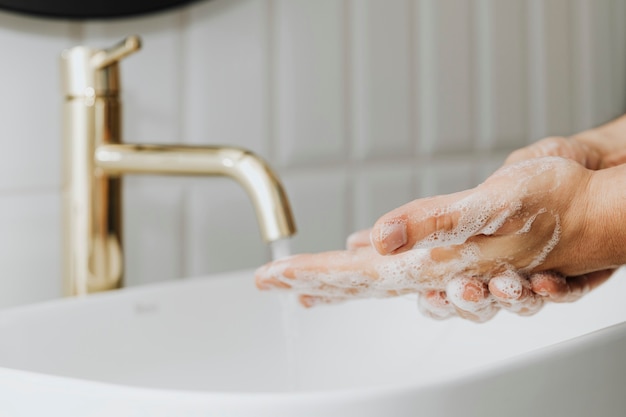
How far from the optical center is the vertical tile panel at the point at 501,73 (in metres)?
1.19

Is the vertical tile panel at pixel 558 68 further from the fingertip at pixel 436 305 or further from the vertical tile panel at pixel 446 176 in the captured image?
the fingertip at pixel 436 305

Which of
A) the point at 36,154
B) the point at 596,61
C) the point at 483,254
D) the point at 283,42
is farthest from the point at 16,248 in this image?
the point at 596,61

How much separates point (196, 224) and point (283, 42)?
24cm

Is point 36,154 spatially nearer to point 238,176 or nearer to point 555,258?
point 238,176

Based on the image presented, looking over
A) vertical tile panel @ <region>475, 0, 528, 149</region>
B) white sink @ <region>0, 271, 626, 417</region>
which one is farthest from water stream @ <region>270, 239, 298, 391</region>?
vertical tile panel @ <region>475, 0, 528, 149</region>

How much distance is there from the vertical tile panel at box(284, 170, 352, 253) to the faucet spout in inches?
12.1

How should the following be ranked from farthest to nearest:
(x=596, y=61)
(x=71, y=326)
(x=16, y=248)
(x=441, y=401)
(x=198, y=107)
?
(x=596, y=61)
(x=198, y=107)
(x=16, y=248)
(x=71, y=326)
(x=441, y=401)

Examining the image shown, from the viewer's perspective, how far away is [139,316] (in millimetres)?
638

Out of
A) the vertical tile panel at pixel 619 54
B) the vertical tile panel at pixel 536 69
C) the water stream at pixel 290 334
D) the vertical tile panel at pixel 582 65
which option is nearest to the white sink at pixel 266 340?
the water stream at pixel 290 334

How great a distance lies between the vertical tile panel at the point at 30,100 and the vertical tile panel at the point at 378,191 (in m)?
0.38

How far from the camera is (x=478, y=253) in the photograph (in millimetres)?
459

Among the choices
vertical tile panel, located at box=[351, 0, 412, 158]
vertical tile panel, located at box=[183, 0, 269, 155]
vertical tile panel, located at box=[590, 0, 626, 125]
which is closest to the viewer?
vertical tile panel, located at box=[183, 0, 269, 155]

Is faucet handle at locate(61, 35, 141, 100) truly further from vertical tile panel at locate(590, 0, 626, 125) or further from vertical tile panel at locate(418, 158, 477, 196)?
vertical tile panel at locate(590, 0, 626, 125)

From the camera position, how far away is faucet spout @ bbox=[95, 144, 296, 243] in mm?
608
